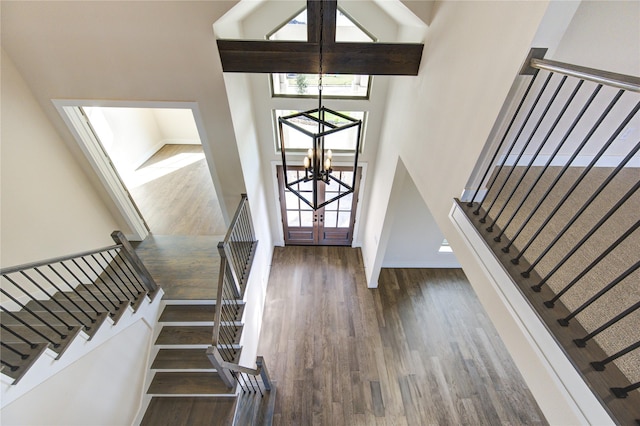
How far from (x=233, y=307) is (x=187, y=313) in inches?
26.2

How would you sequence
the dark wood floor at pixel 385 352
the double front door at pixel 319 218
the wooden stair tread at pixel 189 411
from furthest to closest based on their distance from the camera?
the double front door at pixel 319 218
the dark wood floor at pixel 385 352
the wooden stair tread at pixel 189 411

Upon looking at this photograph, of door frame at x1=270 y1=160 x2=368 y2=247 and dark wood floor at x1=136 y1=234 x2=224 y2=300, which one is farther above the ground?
door frame at x1=270 y1=160 x2=368 y2=247

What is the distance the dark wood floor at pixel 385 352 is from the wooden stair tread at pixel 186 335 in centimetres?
116

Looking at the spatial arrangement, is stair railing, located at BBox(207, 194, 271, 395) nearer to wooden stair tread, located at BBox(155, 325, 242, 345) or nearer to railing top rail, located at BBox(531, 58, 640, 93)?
wooden stair tread, located at BBox(155, 325, 242, 345)

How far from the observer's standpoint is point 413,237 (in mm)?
5207

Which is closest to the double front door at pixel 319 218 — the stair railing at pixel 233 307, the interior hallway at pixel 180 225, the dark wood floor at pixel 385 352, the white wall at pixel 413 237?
the dark wood floor at pixel 385 352

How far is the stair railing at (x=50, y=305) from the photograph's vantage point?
2.04 metres

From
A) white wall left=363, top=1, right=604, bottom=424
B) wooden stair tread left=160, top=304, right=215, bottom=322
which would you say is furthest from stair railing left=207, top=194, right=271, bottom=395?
white wall left=363, top=1, right=604, bottom=424

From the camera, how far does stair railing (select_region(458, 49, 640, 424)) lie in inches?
43.8

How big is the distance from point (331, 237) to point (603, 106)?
15.1ft

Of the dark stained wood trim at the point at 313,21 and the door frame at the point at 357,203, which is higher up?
the dark stained wood trim at the point at 313,21

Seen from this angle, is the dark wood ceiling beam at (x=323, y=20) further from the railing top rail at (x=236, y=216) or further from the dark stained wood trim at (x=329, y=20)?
the railing top rail at (x=236, y=216)

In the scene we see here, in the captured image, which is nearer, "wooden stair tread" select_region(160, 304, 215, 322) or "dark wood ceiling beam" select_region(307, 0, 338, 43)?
"dark wood ceiling beam" select_region(307, 0, 338, 43)

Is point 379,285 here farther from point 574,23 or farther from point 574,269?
point 574,23
